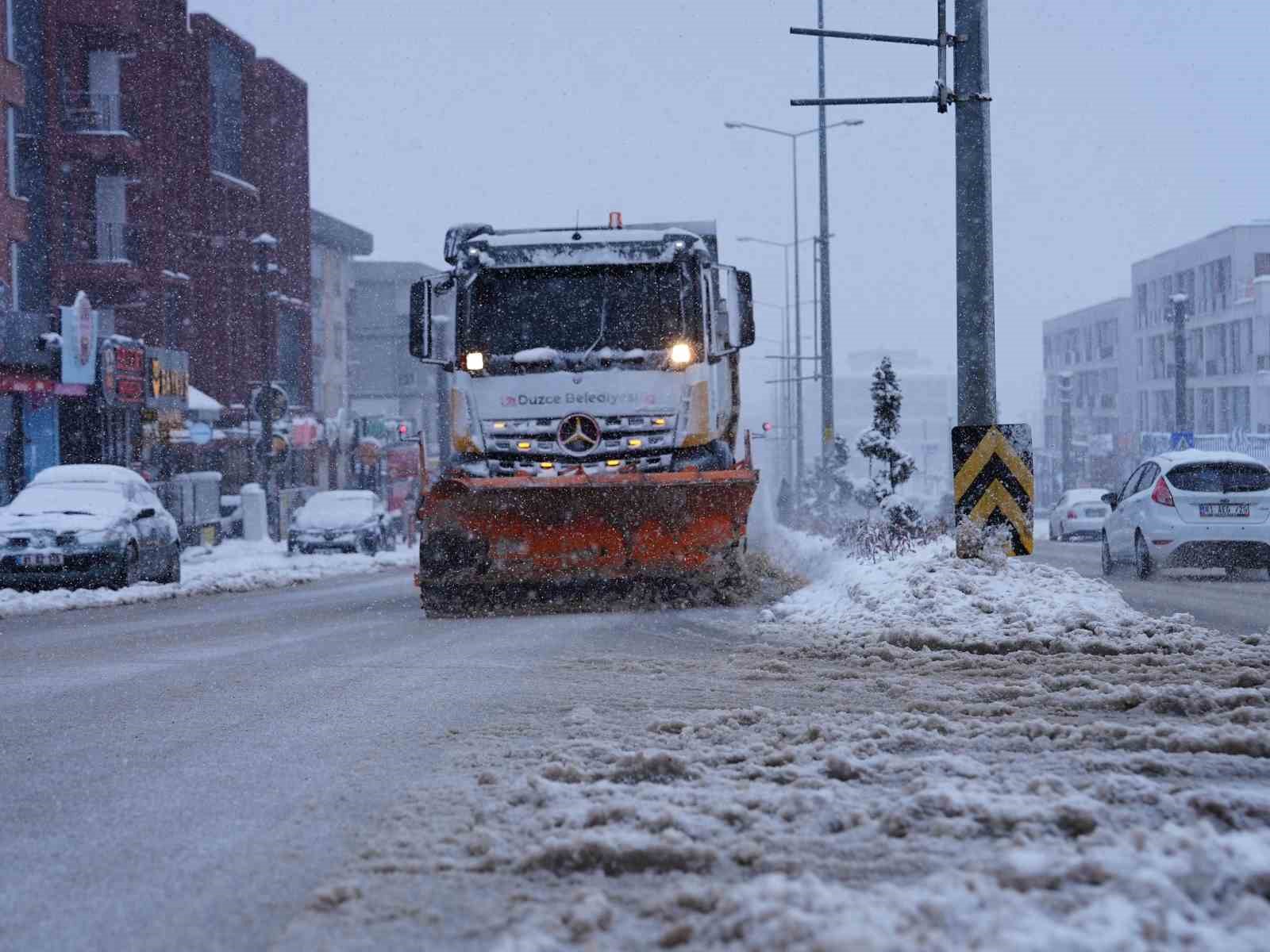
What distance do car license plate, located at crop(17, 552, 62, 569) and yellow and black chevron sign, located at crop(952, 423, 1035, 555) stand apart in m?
11.8

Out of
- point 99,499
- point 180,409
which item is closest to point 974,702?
point 99,499

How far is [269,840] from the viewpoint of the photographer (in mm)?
5484

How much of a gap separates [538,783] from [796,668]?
4.33m

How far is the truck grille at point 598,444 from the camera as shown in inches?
607

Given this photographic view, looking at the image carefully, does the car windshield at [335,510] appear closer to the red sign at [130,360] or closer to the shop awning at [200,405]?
the red sign at [130,360]

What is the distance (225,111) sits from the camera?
58969 millimetres

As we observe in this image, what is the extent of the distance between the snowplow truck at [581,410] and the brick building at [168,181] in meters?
23.5

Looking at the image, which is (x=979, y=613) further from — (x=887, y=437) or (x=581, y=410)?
(x=887, y=437)

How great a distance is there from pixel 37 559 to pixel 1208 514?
13777 mm

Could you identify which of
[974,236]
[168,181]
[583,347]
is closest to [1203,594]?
[974,236]

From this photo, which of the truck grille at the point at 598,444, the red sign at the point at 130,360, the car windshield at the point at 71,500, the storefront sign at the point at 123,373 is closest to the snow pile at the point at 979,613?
the truck grille at the point at 598,444

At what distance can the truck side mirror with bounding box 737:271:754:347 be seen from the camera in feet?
52.4

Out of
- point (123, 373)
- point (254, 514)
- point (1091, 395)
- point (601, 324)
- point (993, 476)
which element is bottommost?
point (254, 514)

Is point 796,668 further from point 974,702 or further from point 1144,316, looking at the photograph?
point 1144,316
